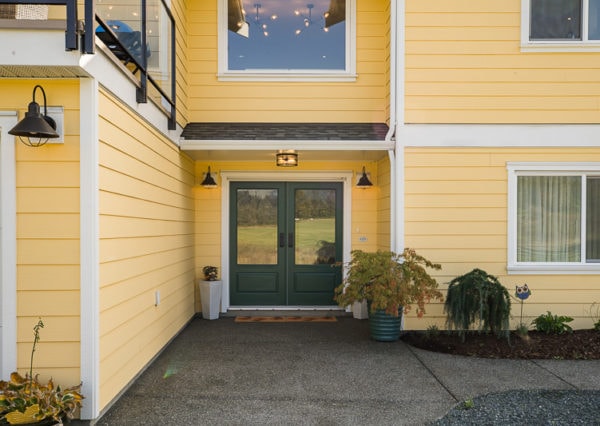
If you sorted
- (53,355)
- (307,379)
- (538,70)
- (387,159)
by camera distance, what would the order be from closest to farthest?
(53,355)
(307,379)
(538,70)
(387,159)

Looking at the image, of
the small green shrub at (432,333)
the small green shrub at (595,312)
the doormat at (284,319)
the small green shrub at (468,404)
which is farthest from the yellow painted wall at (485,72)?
the small green shrub at (468,404)

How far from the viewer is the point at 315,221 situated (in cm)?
739

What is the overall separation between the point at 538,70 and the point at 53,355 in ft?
19.4

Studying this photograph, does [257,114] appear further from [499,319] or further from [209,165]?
[499,319]

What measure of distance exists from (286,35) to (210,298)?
3912 mm

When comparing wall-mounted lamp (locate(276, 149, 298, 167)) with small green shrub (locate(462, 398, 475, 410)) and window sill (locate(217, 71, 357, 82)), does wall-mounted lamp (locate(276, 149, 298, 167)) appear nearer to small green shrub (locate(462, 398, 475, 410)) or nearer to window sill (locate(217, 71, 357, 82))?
window sill (locate(217, 71, 357, 82))

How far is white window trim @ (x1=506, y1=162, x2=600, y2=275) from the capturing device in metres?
5.96

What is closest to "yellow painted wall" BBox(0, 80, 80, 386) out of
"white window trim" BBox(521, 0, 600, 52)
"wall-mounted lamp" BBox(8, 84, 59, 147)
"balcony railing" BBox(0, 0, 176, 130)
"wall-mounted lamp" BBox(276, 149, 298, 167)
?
"wall-mounted lamp" BBox(8, 84, 59, 147)

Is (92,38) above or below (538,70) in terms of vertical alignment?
below

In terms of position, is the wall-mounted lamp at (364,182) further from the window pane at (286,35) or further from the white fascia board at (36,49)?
the white fascia board at (36,49)

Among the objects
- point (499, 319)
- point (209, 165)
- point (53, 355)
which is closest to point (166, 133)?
point (209, 165)

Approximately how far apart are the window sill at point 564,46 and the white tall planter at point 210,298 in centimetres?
504

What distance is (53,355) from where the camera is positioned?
3352 mm

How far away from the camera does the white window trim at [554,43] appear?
19.5 ft
